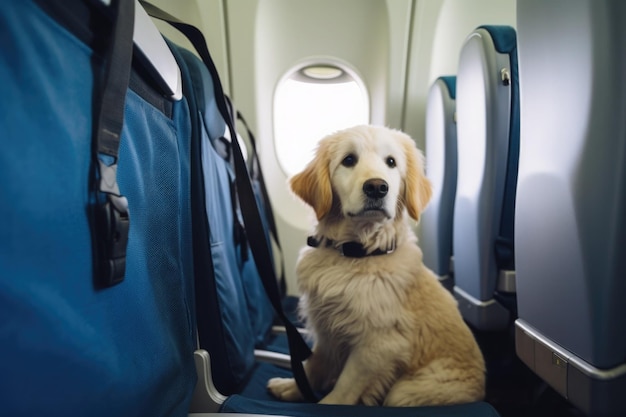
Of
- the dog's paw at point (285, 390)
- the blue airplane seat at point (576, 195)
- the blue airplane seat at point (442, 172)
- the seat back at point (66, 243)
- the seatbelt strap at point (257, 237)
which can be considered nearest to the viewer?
the seat back at point (66, 243)

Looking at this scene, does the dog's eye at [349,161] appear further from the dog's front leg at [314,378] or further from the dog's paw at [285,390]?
the dog's paw at [285,390]

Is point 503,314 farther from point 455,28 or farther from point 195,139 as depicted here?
point 455,28

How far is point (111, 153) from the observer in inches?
18.8

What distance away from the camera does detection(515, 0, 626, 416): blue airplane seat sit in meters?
0.61

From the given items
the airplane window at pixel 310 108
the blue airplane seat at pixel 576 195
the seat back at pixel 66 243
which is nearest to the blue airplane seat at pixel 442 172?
the airplane window at pixel 310 108

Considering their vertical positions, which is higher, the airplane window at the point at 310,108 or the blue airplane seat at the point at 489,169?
the airplane window at the point at 310,108

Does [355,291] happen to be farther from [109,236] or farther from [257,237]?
[109,236]

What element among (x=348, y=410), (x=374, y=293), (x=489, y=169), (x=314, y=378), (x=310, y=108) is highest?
(x=310, y=108)

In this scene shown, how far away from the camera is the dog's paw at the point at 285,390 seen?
1.09m

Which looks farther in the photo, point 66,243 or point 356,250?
point 356,250

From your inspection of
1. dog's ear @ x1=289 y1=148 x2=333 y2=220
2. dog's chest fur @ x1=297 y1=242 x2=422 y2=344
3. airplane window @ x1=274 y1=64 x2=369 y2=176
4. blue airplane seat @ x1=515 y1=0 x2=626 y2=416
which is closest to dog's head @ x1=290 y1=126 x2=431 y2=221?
dog's ear @ x1=289 y1=148 x2=333 y2=220

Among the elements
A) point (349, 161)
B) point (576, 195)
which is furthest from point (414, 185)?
point (576, 195)

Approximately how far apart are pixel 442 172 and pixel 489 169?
2.16 feet

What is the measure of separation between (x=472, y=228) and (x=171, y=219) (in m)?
1.07
